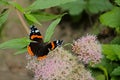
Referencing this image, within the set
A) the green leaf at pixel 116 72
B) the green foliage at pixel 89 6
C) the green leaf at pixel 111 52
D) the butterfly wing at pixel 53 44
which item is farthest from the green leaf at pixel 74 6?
the butterfly wing at pixel 53 44

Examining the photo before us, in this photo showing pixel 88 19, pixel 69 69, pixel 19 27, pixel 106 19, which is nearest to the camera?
pixel 69 69

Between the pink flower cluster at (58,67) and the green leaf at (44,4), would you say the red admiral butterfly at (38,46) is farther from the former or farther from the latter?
the green leaf at (44,4)

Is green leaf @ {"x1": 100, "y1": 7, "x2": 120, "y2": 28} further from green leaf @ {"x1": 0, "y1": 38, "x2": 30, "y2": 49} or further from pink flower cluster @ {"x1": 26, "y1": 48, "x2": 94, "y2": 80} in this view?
green leaf @ {"x1": 0, "y1": 38, "x2": 30, "y2": 49}

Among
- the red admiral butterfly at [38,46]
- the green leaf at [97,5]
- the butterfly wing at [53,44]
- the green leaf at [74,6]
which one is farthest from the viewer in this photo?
the green leaf at [74,6]

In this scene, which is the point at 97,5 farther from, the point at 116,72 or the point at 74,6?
the point at 116,72

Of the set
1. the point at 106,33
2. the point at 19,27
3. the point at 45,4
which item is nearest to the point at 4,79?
the point at 19,27

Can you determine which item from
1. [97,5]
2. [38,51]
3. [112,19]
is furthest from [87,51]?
[97,5]

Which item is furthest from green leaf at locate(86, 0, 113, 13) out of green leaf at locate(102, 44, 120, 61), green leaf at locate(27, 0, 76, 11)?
green leaf at locate(27, 0, 76, 11)

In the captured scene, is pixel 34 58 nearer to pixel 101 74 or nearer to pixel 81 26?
pixel 101 74
